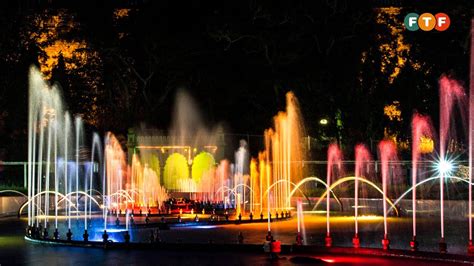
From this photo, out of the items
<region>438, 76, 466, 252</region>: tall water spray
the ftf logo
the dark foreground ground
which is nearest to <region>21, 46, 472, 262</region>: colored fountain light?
<region>438, 76, 466, 252</region>: tall water spray

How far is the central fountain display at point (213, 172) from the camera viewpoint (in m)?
28.4

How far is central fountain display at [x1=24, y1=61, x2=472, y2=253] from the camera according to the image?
28.4m

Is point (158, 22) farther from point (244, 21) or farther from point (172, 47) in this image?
point (244, 21)

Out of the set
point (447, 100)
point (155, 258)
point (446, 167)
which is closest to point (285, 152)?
point (447, 100)

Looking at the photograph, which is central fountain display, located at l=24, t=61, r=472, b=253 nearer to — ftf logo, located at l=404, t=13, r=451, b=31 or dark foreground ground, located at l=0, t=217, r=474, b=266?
ftf logo, located at l=404, t=13, r=451, b=31

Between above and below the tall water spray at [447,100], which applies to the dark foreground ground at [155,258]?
below

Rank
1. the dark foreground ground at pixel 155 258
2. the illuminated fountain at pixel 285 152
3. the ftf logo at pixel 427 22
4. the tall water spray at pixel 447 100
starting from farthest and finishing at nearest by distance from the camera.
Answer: the ftf logo at pixel 427 22 → the tall water spray at pixel 447 100 → the illuminated fountain at pixel 285 152 → the dark foreground ground at pixel 155 258

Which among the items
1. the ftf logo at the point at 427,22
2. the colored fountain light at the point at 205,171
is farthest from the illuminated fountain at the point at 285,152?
the ftf logo at the point at 427,22

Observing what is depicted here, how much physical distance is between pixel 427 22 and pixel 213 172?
11.6 metres

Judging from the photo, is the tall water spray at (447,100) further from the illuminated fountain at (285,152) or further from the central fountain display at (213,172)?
the illuminated fountain at (285,152)

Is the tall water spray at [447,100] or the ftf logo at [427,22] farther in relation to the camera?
the ftf logo at [427,22]

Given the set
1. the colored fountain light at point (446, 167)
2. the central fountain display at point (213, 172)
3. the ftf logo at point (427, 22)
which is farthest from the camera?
the ftf logo at point (427, 22)

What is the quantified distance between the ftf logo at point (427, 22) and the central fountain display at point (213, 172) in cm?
276

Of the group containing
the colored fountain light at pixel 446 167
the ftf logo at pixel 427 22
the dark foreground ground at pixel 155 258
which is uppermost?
the ftf logo at pixel 427 22
